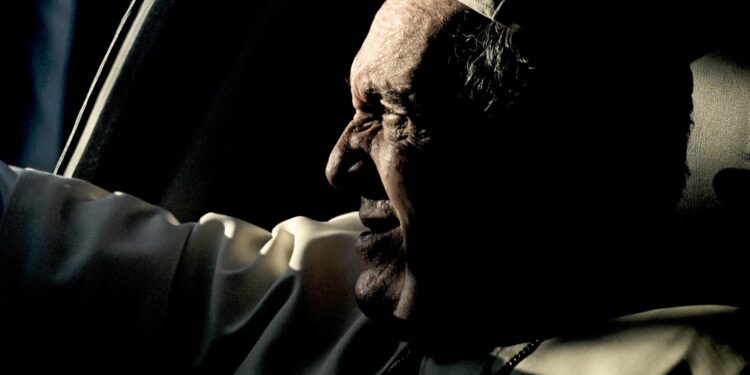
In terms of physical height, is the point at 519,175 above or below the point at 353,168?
above

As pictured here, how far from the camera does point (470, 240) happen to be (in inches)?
34.8

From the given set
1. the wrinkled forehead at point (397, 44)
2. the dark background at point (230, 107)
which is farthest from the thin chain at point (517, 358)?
the dark background at point (230, 107)

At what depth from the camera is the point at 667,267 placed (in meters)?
0.89

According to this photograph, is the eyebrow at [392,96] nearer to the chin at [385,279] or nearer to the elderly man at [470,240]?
the elderly man at [470,240]

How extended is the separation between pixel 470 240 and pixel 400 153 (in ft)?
0.51

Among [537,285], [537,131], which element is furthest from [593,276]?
[537,131]

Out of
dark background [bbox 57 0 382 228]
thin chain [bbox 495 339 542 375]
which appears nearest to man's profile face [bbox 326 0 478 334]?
thin chain [bbox 495 339 542 375]

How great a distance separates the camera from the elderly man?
0.80 m

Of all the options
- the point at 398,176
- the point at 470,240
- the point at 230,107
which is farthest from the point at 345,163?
the point at 230,107

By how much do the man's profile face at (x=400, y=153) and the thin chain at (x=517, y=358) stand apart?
156 mm

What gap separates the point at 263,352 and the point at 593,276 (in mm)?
547

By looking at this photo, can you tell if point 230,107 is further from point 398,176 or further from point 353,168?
point 398,176

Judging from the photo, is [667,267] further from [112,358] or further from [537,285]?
[112,358]

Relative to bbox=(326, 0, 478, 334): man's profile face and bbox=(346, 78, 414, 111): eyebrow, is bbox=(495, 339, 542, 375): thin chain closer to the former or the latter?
bbox=(326, 0, 478, 334): man's profile face
